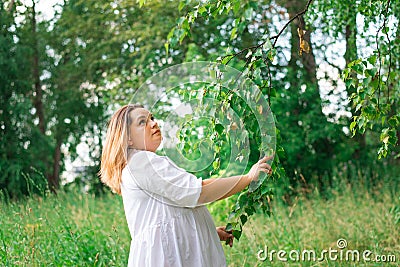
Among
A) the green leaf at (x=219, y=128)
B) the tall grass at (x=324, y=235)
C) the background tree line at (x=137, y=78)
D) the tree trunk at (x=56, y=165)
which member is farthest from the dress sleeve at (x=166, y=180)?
the tree trunk at (x=56, y=165)

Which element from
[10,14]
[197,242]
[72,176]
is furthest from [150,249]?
[72,176]

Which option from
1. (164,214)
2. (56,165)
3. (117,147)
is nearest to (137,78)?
(56,165)

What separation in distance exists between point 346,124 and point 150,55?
3.10 metres

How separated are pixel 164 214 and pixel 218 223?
3397 millimetres

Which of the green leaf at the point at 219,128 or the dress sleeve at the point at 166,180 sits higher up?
the green leaf at the point at 219,128

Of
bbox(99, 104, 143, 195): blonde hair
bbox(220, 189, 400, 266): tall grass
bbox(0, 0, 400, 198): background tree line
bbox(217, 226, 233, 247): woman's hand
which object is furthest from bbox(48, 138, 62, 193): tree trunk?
bbox(99, 104, 143, 195): blonde hair

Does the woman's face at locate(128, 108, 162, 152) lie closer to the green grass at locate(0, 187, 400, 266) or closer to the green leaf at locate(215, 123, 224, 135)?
the green leaf at locate(215, 123, 224, 135)

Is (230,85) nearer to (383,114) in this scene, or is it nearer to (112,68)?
(383,114)

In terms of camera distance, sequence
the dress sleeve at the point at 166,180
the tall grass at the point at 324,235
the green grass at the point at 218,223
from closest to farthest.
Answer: the dress sleeve at the point at 166,180 < the green grass at the point at 218,223 < the tall grass at the point at 324,235

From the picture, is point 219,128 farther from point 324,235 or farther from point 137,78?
point 137,78

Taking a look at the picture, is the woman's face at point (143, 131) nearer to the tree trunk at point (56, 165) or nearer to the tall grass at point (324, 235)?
the tall grass at point (324, 235)

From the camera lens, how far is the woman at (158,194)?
2061mm

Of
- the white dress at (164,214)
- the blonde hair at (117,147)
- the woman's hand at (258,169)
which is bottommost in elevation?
the white dress at (164,214)

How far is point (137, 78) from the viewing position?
8727 mm
